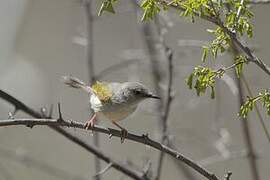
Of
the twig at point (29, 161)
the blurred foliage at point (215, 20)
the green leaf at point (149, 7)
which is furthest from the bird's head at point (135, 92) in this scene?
the green leaf at point (149, 7)

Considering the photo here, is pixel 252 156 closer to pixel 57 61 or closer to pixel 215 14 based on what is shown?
pixel 215 14

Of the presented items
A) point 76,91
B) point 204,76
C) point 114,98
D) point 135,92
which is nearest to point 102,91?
point 114,98

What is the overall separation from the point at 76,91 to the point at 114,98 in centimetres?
247

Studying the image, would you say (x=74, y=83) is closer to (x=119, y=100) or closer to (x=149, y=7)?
(x=119, y=100)

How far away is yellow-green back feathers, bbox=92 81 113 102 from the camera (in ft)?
10.2

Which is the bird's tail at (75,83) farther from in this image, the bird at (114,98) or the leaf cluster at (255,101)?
the leaf cluster at (255,101)

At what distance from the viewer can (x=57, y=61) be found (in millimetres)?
6223

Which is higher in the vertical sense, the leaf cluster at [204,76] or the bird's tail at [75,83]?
the bird's tail at [75,83]

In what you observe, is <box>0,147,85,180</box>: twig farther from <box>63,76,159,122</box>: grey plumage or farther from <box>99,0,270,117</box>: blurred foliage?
<box>99,0,270,117</box>: blurred foliage

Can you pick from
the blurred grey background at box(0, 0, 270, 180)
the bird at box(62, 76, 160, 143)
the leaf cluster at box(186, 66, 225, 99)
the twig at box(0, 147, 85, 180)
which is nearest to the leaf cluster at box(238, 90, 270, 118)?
the leaf cluster at box(186, 66, 225, 99)

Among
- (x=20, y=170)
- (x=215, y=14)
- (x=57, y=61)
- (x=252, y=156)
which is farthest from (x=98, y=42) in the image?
(x=215, y=14)

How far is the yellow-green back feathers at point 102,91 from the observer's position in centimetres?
309

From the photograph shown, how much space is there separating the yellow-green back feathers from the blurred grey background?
116 centimetres

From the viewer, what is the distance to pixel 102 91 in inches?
123
